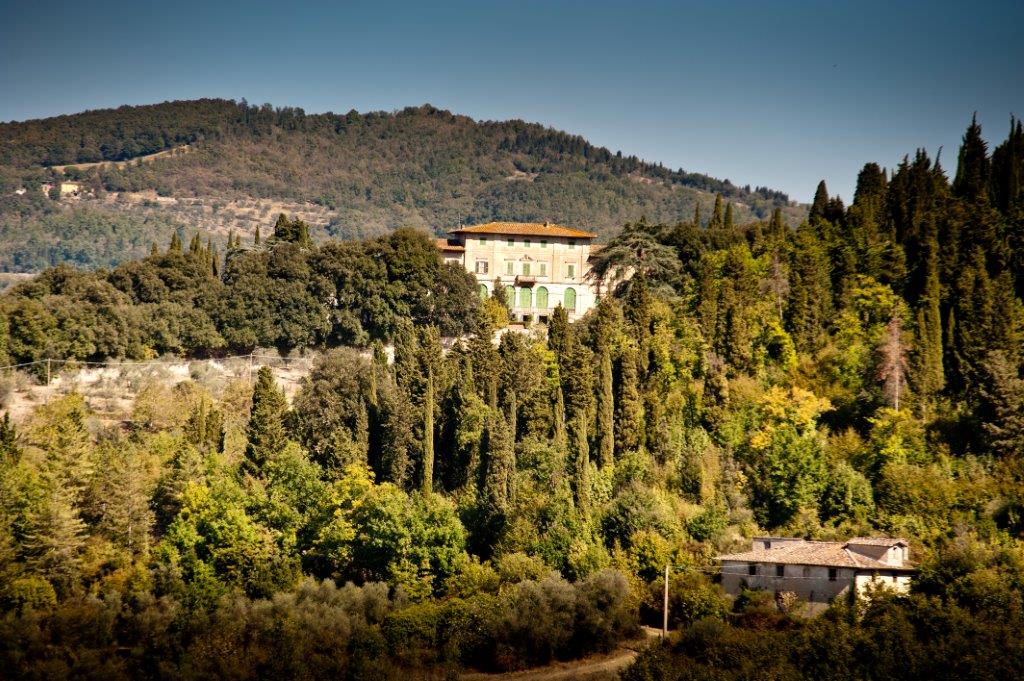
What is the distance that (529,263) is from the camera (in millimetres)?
66750

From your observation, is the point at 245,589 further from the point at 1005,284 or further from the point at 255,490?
the point at 1005,284

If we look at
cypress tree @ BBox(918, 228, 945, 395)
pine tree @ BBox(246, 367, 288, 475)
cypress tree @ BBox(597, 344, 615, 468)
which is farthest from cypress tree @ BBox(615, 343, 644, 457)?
pine tree @ BBox(246, 367, 288, 475)

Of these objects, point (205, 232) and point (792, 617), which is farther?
point (205, 232)

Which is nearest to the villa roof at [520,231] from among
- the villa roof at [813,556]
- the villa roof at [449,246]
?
the villa roof at [449,246]

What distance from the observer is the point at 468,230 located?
66.8m

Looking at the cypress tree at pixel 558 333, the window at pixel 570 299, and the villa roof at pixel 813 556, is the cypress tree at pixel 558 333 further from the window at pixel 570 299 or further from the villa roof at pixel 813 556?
the villa roof at pixel 813 556

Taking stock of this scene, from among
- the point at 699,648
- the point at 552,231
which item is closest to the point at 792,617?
the point at 699,648

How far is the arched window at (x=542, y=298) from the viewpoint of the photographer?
65062mm

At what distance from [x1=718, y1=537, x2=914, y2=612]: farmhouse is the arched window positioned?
81.5 ft

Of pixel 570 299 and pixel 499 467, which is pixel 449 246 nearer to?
pixel 570 299

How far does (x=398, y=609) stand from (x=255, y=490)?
7.68 m

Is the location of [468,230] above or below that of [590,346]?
above

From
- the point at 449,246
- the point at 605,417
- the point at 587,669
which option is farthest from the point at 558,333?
the point at 587,669

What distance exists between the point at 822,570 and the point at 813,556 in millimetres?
678
